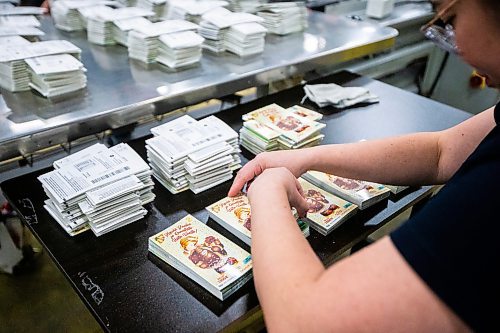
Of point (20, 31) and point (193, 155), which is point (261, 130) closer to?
point (193, 155)

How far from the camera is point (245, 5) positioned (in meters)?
2.44

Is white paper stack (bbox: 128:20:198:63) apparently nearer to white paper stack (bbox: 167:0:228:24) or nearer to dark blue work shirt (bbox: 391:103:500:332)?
white paper stack (bbox: 167:0:228:24)

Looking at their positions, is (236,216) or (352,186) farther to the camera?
(352,186)

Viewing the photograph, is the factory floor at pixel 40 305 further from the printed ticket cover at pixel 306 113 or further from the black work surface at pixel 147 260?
the printed ticket cover at pixel 306 113

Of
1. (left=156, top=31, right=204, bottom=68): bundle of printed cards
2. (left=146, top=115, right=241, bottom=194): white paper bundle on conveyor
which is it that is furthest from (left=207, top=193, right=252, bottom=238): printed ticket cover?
(left=156, top=31, right=204, bottom=68): bundle of printed cards

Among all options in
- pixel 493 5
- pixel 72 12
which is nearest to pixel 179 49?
pixel 72 12

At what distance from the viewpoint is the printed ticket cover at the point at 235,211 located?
45.7 inches

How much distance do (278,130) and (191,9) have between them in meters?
1.00

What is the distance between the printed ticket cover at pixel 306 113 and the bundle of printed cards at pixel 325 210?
416 millimetres

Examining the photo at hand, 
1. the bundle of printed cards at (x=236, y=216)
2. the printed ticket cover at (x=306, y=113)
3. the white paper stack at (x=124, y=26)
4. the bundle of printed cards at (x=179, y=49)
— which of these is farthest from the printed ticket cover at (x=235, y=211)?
the white paper stack at (x=124, y=26)

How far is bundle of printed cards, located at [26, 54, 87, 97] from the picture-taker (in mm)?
1589

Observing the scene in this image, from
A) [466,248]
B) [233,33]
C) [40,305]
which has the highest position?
[466,248]

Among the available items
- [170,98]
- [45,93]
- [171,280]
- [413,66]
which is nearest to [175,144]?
[170,98]

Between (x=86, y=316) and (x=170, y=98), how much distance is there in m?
1.18
